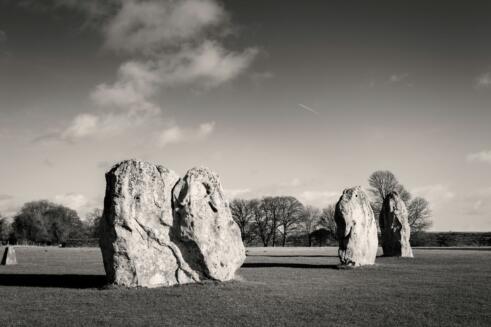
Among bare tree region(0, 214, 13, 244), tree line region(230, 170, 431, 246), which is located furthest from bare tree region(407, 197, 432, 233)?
bare tree region(0, 214, 13, 244)

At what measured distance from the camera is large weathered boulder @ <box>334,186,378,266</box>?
74.0 feet

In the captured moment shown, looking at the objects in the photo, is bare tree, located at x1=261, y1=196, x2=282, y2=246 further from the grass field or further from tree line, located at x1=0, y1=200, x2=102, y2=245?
the grass field

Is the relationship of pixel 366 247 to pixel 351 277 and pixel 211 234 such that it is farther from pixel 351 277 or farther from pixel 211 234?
pixel 211 234

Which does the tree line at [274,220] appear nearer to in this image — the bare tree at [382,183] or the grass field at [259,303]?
the bare tree at [382,183]

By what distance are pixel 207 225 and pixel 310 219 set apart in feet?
256

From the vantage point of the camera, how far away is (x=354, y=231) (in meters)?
22.6

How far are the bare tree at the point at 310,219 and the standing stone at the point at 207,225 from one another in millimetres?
71546

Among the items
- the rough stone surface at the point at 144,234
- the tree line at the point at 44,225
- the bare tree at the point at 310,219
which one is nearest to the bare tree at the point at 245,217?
the bare tree at the point at 310,219

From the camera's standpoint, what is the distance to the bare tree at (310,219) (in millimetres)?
88562

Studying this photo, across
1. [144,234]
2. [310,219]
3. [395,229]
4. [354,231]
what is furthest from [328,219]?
[144,234]

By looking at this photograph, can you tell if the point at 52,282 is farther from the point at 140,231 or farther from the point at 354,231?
the point at 354,231

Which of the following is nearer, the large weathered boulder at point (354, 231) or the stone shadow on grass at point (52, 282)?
the stone shadow on grass at point (52, 282)

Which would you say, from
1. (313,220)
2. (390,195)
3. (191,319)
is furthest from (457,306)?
(313,220)

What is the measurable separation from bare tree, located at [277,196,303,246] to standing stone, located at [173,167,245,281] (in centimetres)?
6993
